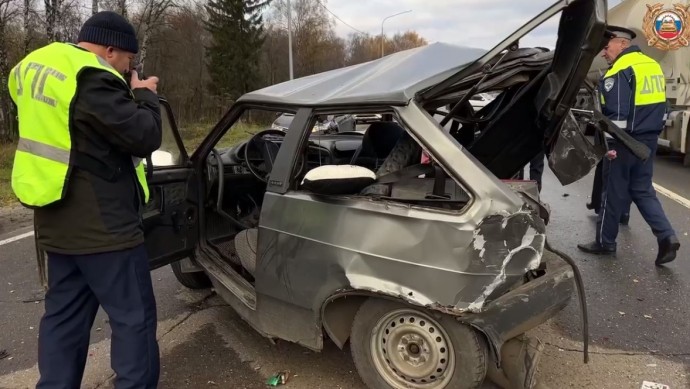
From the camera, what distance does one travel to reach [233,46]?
37.0 m

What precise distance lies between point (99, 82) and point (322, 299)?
1.40 m

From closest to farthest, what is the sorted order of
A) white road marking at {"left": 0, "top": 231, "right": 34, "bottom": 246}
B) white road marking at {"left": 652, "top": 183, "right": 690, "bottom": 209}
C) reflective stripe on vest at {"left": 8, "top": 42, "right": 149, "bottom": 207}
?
reflective stripe on vest at {"left": 8, "top": 42, "right": 149, "bottom": 207}, white road marking at {"left": 0, "top": 231, "right": 34, "bottom": 246}, white road marking at {"left": 652, "top": 183, "right": 690, "bottom": 209}

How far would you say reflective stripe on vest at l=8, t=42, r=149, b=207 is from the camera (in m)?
2.11

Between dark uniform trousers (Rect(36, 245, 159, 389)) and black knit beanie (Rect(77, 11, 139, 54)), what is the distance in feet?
2.97

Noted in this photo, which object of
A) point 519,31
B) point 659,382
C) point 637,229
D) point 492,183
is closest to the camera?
point 492,183

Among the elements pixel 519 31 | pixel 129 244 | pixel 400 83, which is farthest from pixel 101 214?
pixel 519 31

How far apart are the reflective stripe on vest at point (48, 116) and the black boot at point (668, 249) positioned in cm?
441

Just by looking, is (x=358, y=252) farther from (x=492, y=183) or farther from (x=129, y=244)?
(x=129, y=244)

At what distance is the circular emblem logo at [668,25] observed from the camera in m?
9.60

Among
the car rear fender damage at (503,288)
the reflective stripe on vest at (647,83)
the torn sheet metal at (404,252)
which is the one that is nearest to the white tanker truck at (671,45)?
the reflective stripe on vest at (647,83)

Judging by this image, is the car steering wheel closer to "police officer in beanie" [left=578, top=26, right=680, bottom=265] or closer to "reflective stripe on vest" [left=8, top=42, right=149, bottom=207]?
"reflective stripe on vest" [left=8, top=42, right=149, bottom=207]

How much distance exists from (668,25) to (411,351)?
9920 mm

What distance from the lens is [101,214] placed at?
223cm

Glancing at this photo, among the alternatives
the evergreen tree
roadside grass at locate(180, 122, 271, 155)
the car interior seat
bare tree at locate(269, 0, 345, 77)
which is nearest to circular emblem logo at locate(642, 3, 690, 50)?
roadside grass at locate(180, 122, 271, 155)
